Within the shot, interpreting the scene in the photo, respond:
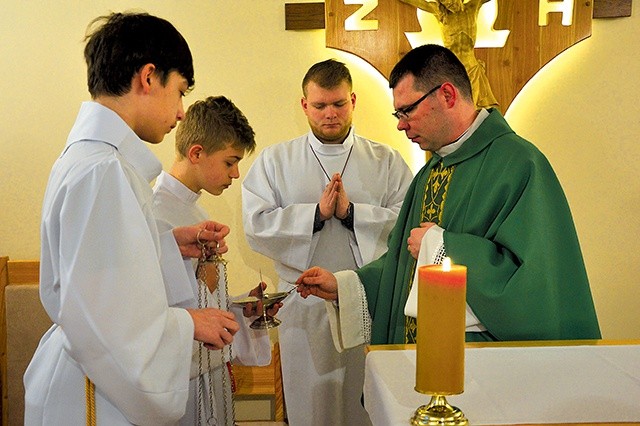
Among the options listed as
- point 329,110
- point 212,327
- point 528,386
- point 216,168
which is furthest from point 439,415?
point 329,110

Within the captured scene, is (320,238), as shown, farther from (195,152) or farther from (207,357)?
(207,357)

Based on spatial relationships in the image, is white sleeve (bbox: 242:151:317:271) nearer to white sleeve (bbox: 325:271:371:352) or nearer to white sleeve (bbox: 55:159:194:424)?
white sleeve (bbox: 325:271:371:352)

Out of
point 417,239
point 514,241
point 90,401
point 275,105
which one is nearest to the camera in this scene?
point 90,401

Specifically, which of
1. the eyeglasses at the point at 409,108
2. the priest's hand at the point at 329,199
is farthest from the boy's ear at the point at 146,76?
the priest's hand at the point at 329,199

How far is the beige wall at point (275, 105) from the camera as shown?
512 cm

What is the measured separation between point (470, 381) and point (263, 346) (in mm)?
1338

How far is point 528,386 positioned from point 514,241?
815 millimetres

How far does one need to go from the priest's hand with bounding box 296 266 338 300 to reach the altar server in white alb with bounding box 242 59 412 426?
95 cm

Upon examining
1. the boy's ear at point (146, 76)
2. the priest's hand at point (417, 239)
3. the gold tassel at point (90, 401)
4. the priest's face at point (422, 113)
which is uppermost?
the boy's ear at point (146, 76)

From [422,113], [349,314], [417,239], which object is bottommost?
[349,314]

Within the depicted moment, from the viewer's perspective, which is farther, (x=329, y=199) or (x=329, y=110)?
(x=329, y=110)

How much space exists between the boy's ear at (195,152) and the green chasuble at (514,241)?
96 cm

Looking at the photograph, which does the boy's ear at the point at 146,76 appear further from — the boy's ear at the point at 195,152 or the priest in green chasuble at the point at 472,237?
the priest in green chasuble at the point at 472,237

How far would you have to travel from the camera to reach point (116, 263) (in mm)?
1934
